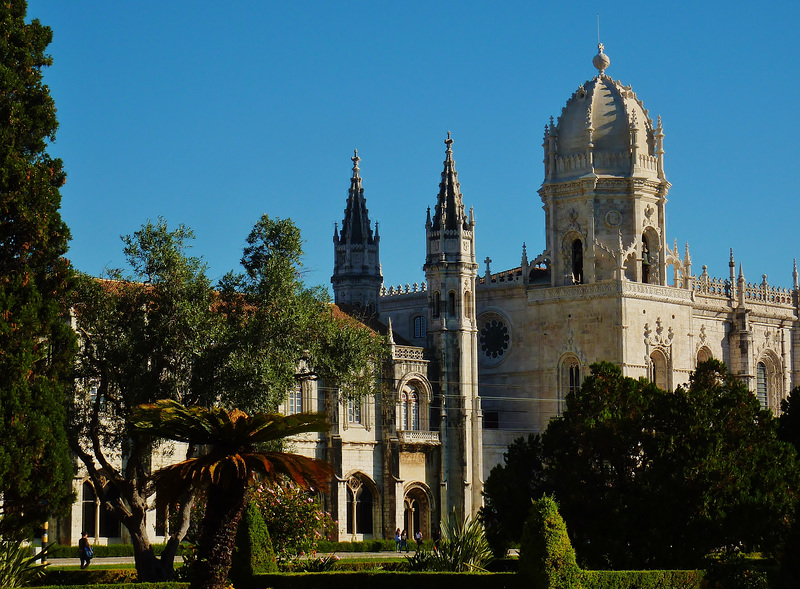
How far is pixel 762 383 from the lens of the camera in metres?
83.3

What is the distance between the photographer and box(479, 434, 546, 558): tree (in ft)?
150

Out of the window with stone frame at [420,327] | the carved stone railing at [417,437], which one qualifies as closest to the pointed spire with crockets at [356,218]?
the window with stone frame at [420,327]

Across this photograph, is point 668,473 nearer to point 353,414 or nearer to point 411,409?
point 353,414

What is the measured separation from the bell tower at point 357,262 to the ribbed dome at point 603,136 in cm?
1070

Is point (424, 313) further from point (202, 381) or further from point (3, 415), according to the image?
point (3, 415)

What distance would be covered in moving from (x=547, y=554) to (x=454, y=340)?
37294 millimetres

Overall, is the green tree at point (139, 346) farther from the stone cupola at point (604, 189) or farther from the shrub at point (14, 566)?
the stone cupola at point (604, 189)

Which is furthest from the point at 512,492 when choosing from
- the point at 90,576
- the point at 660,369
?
the point at 660,369

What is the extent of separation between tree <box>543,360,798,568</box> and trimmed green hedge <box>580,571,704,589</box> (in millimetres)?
4942

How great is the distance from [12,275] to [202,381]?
1129 centimetres

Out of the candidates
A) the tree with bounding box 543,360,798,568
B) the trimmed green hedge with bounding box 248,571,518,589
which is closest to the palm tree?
the trimmed green hedge with bounding box 248,571,518,589

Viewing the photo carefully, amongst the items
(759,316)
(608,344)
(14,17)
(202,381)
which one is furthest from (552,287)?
(14,17)

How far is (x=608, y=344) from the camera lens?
70938 millimetres

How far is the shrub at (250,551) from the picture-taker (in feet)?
120
